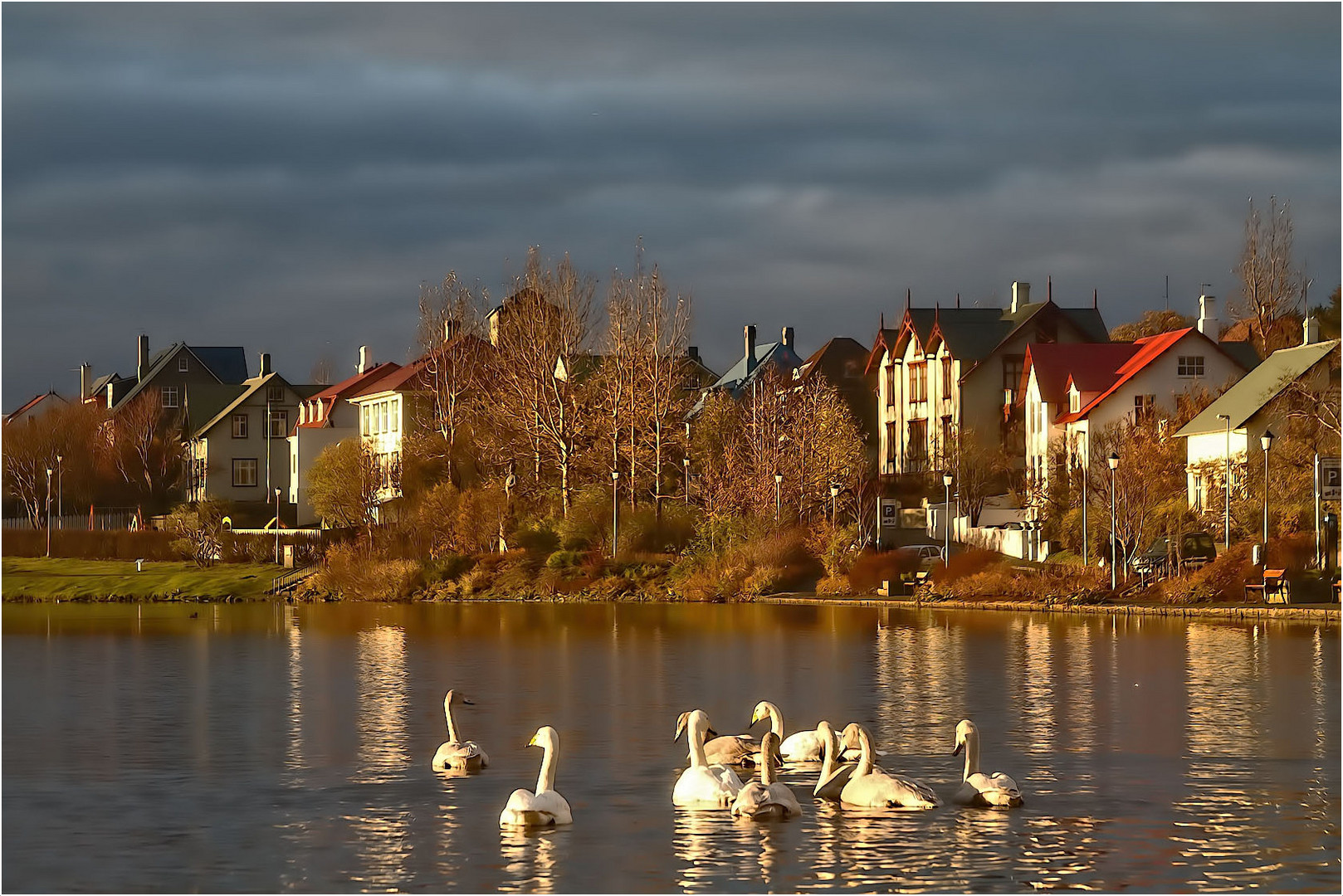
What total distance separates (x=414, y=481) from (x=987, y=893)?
7150 centimetres

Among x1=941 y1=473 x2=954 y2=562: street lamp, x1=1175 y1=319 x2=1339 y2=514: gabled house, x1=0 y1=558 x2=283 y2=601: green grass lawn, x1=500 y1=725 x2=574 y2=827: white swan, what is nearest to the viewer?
x1=500 y1=725 x2=574 y2=827: white swan

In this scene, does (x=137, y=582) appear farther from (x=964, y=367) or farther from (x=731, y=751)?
(x=731, y=751)

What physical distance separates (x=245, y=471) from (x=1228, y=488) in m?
80.5

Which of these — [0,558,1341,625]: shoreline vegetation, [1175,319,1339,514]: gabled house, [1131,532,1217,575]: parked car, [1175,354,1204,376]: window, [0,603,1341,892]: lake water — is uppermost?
[1175,354,1204,376]: window

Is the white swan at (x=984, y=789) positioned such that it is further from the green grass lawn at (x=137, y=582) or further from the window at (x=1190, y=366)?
the window at (x=1190, y=366)

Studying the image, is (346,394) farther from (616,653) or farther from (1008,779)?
(1008,779)

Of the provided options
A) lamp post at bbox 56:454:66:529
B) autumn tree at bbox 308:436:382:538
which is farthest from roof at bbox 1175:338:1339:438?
lamp post at bbox 56:454:66:529

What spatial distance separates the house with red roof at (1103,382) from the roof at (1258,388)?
14.8ft

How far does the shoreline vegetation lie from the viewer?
54.3 m

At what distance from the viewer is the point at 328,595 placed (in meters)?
77.4

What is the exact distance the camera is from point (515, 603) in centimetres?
7081

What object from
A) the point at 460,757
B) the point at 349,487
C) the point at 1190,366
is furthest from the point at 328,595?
the point at 460,757

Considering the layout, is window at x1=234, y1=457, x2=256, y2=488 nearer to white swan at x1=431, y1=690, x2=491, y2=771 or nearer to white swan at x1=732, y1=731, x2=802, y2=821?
white swan at x1=431, y1=690, x2=491, y2=771

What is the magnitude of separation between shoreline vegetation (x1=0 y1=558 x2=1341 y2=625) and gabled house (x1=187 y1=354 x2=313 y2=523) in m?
27.2
